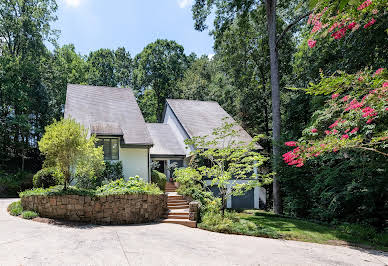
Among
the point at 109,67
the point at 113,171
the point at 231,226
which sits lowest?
the point at 231,226

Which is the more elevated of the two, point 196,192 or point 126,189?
point 126,189

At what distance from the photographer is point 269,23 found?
48.8ft

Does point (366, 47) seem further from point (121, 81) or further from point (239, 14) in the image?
point (121, 81)

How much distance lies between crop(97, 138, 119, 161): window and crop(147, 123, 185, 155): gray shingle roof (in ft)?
11.8

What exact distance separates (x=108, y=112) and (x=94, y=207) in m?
8.40

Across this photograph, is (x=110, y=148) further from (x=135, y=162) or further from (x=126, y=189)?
(x=126, y=189)

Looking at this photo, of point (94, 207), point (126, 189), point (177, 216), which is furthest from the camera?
point (177, 216)

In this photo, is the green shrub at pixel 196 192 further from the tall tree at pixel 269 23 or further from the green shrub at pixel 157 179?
the tall tree at pixel 269 23

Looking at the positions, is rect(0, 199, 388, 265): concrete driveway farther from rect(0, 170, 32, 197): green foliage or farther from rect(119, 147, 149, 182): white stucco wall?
rect(0, 170, 32, 197): green foliage

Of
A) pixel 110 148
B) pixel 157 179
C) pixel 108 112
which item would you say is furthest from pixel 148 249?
pixel 108 112

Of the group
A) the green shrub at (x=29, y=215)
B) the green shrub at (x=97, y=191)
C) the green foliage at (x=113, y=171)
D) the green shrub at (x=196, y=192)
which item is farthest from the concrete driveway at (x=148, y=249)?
the green foliage at (x=113, y=171)

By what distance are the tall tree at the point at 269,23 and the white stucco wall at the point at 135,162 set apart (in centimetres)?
753

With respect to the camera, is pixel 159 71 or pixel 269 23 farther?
pixel 159 71

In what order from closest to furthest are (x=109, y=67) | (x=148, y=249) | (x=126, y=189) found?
(x=148, y=249)
(x=126, y=189)
(x=109, y=67)
